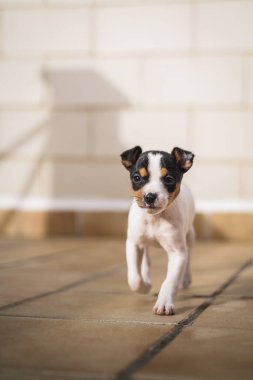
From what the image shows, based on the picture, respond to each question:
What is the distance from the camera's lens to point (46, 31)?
19.4 feet

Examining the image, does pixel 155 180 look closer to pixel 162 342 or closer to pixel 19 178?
pixel 162 342

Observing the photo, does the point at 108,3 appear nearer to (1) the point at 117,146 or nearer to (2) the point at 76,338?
(1) the point at 117,146

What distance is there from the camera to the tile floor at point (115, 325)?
168 cm

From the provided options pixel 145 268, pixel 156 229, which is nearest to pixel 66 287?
pixel 145 268

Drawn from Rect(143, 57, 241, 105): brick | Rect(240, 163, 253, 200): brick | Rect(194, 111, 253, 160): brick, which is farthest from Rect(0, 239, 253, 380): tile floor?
Rect(143, 57, 241, 105): brick

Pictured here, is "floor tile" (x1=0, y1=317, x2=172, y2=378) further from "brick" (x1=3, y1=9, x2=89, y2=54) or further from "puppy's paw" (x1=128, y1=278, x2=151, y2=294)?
"brick" (x1=3, y1=9, x2=89, y2=54)

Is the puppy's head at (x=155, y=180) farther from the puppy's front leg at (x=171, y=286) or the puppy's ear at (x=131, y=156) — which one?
the puppy's front leg at (x=171, y=286)

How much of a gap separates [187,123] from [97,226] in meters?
1.08

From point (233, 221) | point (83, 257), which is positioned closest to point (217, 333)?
point (83, 257)

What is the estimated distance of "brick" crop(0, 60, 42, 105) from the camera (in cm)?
591

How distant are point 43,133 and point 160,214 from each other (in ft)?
11.2

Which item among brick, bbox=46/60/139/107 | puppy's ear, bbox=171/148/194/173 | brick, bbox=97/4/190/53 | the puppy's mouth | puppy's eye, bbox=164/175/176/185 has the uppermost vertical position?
brick, bbox=97/4/190/53

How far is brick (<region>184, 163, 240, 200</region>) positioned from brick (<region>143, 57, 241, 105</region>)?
1.62 ft

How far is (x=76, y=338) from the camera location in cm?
200
